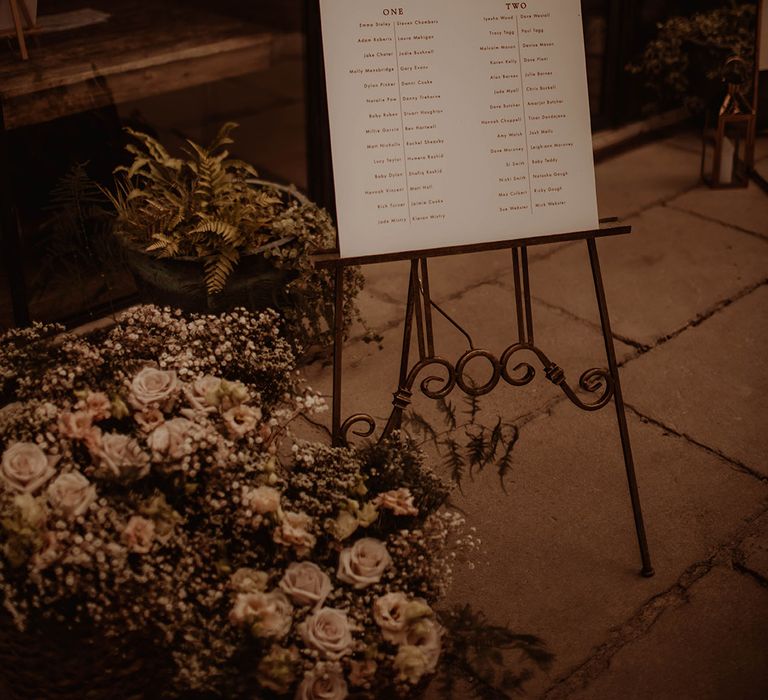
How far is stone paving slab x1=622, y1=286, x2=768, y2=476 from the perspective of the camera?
2.94m

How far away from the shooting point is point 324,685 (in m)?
1.78

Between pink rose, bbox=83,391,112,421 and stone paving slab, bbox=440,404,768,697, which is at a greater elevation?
pink rose, bbox=83,391,112,421

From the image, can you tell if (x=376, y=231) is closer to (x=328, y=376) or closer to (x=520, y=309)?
(x=520, y=309)

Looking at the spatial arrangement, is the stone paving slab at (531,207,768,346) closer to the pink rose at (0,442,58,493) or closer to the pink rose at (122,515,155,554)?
the pink rose at (122,515,155,554)

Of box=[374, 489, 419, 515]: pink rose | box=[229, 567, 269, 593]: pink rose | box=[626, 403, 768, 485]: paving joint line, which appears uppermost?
box=[374, 489, 419, 515]: pink rose

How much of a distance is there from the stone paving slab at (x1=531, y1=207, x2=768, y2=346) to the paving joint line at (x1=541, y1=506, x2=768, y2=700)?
109cm

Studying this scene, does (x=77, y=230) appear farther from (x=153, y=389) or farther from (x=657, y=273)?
(x=657, y=273)

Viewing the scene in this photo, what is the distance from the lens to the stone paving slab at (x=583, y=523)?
2.33 m

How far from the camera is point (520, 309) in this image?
2465 mm

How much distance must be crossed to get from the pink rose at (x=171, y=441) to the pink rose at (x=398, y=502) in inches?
16.9

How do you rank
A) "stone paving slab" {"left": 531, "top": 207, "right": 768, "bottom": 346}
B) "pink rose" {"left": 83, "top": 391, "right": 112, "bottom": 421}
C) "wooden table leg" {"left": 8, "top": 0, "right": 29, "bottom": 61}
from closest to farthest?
"pink rose" {"left": 83, "top": 391, "right": 112, "bottom": 421} → "wooden table leg" {"left": 8, "top": 0, "right": 29, "bottom": 61} → "stone paving slab" {"left": 531, "top": 207, "right": 768, "bottom": 346}

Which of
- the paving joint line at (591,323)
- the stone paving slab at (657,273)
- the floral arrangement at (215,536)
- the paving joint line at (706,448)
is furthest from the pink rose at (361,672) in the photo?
the stone paving slab at (657,273)

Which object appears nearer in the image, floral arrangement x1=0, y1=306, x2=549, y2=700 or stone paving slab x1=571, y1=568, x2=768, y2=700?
floral arrangement x1=0, y1=306, x2=549, y2=700

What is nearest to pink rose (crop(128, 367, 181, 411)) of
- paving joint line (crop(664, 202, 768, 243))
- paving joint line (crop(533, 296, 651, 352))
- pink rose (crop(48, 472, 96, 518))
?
pink rose (crop(48, 472, 96, 518))
